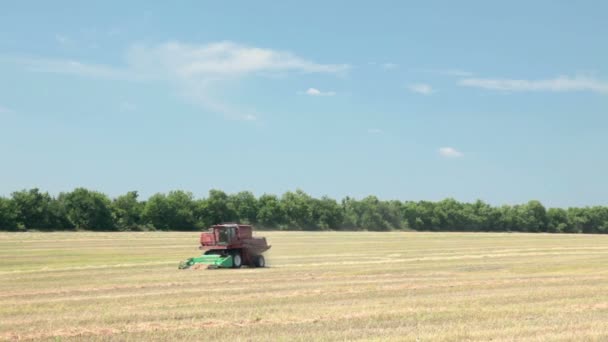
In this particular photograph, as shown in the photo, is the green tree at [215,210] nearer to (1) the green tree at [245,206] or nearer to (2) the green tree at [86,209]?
(1) the green tree at [245,206]

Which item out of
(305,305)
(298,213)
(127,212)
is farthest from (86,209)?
(305,305)

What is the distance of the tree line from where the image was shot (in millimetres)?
100250

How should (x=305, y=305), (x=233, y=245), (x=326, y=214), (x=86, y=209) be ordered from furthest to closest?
(x=326, y=214)
(x=86, y=209)
(x=233, y=245)
(x=305, y=305)

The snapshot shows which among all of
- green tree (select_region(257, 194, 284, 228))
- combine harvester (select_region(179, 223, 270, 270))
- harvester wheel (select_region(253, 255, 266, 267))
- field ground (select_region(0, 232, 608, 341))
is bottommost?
field ground (select_region(0, 232, 608, 341))

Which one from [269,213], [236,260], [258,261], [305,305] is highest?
[269,213]

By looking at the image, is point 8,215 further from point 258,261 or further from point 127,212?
point 258,261

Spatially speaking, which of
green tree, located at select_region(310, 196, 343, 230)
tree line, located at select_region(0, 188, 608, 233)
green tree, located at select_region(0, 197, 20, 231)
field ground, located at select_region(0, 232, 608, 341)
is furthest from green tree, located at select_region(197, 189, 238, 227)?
field ground, located at select_region(0, 232, 608, 341)

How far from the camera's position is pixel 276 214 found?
410 feet

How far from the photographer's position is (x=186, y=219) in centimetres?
11088

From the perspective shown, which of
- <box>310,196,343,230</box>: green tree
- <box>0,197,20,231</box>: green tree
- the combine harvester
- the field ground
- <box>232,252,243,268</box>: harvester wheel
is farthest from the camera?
<box>310,196,343,230</box>: green tree

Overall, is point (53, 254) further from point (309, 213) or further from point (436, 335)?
point (309, 213)

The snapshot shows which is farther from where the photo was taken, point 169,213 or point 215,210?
point 215,210

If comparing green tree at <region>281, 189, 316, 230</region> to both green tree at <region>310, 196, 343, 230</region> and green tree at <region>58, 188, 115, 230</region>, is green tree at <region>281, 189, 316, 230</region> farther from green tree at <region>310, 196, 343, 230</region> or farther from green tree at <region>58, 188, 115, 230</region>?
green tree at <region>58, 188, 115, 230</region>

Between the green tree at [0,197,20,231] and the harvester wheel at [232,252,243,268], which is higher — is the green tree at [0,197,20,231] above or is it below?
above
